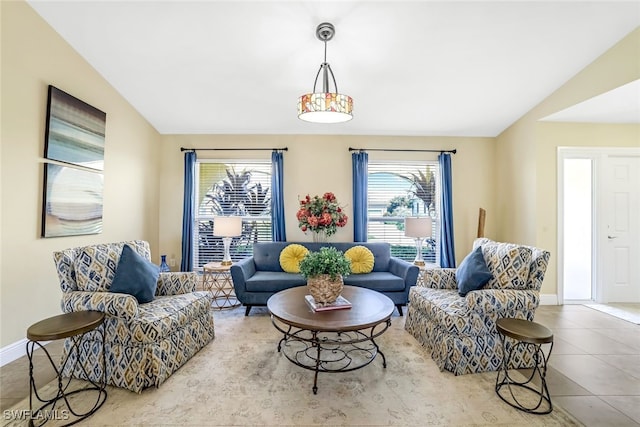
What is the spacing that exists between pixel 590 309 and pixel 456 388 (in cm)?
314

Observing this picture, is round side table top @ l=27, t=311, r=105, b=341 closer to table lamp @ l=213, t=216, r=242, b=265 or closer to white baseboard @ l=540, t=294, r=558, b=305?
table lamp @ l=213, t=216, r=242, b=265

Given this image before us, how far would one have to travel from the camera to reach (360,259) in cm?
410

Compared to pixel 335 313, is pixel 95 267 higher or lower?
higher

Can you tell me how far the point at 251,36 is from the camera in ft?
9.62

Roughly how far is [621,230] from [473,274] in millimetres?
3326

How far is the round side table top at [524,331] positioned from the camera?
1.92 metres

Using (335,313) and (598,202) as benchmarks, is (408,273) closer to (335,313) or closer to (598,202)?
(335,313)

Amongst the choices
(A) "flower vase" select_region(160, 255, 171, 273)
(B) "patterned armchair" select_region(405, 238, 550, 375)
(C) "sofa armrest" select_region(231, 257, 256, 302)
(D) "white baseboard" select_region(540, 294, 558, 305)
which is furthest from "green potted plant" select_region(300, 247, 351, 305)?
(D) "white baseboard" select_region(540, 294, 558, 305)

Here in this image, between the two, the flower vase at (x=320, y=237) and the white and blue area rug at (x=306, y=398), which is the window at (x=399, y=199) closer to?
the flower vase at (x=320, y=237)

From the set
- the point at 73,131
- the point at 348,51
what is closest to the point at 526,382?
the point at 348,51

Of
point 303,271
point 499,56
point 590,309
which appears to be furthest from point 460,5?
point 590,309

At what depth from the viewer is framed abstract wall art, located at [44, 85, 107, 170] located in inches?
112

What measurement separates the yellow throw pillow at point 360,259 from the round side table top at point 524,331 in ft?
6.51

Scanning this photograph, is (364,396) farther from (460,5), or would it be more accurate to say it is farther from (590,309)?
(590,309)
